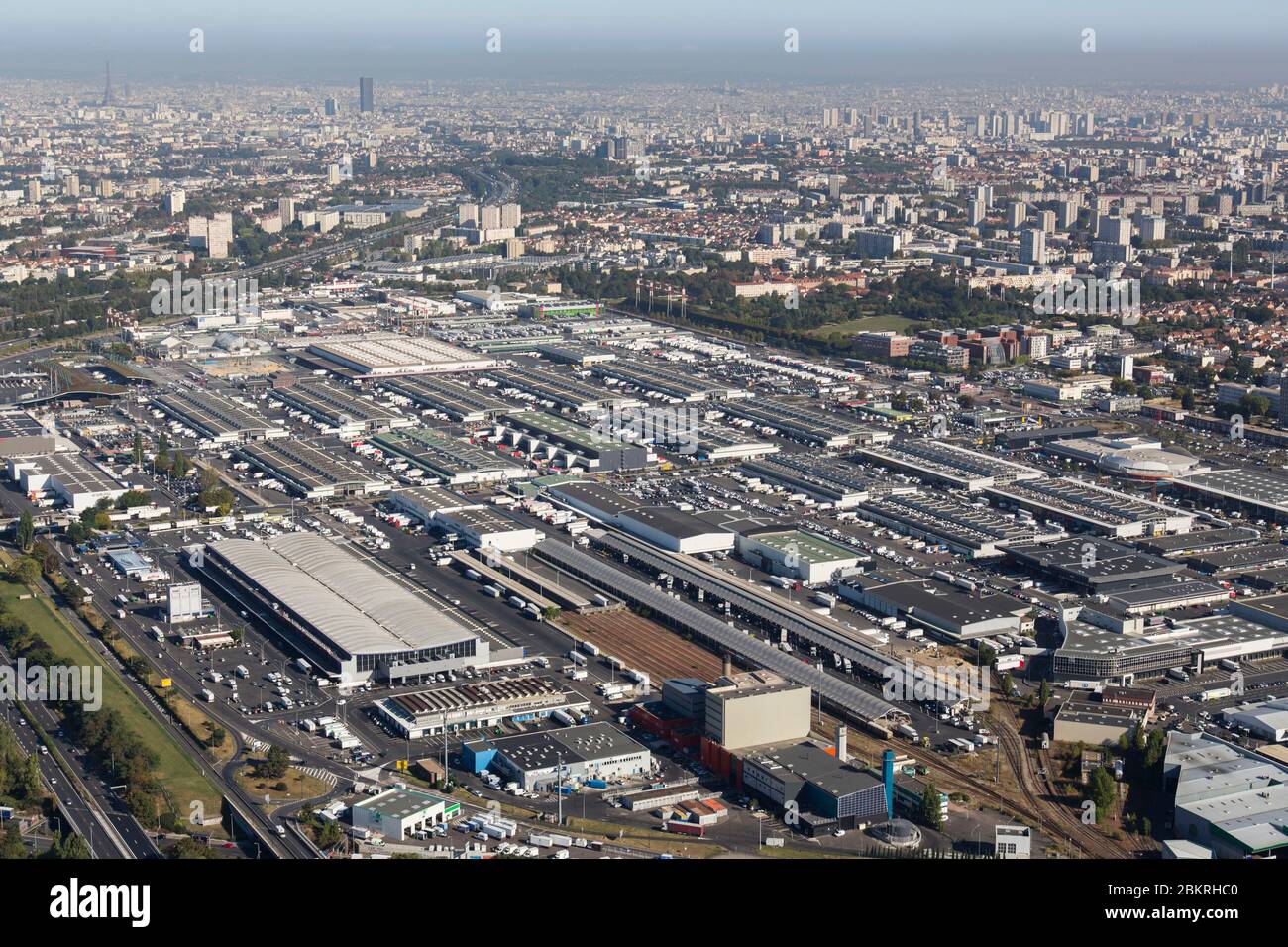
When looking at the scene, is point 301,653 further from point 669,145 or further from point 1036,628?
point 669,145

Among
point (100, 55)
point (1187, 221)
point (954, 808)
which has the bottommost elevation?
point (954, 808)

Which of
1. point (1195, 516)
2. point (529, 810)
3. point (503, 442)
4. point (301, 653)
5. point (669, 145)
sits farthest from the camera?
point (669, 145)

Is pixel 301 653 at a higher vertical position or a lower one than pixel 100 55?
lower

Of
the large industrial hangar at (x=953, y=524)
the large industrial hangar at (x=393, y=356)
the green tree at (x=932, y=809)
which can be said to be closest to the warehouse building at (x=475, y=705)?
the green tree at (x=932, y=809)

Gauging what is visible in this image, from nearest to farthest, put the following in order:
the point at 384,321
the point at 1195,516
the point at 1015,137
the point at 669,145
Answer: the point at 1195,516 < the point at 384,321 < the point at 669,145 < the point at 1015,137

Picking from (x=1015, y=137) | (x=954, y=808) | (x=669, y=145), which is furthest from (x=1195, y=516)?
(x=1015, y=137)
